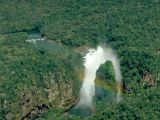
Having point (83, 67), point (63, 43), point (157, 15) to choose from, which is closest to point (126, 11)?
point (157, 15)

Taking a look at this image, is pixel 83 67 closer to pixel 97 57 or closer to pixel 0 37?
pixel 97 57

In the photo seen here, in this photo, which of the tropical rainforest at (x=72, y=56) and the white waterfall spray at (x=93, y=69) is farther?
the white waterfall spray at (x=93, y=69)

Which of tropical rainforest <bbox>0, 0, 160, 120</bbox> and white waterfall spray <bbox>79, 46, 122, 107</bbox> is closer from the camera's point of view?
tropical rainforest <bbox>0, 0, 160, 120</bbox>

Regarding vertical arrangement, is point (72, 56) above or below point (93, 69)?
above
